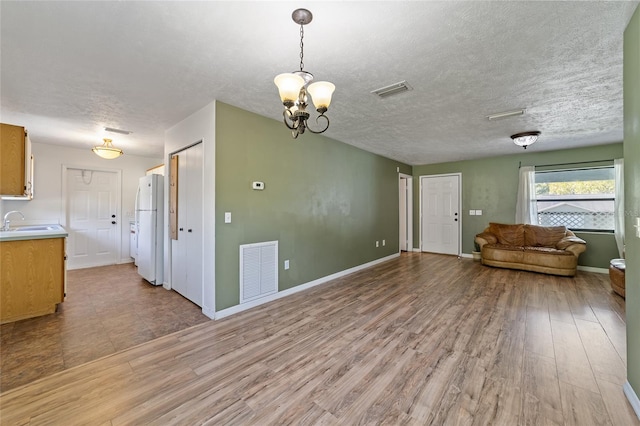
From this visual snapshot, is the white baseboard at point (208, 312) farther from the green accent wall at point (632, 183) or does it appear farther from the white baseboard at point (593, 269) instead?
the white baseboard at point (593, 269)

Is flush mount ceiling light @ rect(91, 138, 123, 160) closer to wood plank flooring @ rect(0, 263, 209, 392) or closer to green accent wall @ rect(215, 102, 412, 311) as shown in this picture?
wood plank flooring @ rect(0, 263, 209, 392)

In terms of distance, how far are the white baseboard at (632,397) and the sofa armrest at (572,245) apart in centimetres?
374

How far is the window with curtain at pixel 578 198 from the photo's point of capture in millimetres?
4945

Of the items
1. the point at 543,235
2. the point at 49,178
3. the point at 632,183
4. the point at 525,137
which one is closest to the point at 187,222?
the point at 49,178

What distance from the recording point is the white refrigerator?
416 centimetres

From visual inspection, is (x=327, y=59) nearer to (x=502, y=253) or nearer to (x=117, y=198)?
(x=502, y=253)

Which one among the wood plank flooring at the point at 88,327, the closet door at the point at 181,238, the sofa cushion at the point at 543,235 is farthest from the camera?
the sofa cushion at the point at 543,235

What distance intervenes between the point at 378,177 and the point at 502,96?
3081 millimetres

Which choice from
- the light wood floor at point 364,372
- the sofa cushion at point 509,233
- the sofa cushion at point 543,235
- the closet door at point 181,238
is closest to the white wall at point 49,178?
the closet door at point 181,238

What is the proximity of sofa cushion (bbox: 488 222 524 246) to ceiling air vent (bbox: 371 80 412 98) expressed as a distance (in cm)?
453

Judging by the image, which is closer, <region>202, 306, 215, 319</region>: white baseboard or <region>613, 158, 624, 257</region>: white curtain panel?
<region>202, 306, 215, 319</region>: white baseboard

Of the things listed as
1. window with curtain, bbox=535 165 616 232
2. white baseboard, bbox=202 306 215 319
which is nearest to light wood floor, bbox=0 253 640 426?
white baseboard, bbox=202 306 215 319

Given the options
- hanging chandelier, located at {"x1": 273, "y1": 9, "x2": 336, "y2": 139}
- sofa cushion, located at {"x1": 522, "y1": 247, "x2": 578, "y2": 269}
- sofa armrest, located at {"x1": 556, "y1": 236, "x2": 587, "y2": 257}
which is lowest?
sofa cushion, located at {"x1": 522, "y1": 247, "x2": 578, "y2": 269}

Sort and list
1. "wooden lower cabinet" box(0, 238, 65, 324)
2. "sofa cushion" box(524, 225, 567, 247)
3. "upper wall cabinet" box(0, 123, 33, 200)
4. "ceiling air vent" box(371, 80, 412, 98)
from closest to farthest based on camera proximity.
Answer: "ceiling air vent" box(371, 80, 412, 98) < "wooden lower cabinet" box(0, 238, 65, 324) < "upper wall cabinet" box(0, 123, 33, 200) < "sofa cushion" box(524, 225, 567, 247)
